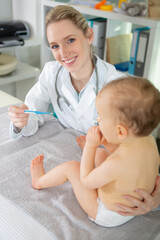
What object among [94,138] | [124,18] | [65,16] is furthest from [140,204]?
[124,18]

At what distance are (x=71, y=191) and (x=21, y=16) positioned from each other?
2.15 metres

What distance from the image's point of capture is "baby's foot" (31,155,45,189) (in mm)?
1014

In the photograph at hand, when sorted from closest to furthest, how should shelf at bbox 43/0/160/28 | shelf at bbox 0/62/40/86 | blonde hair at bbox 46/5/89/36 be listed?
blonde hair at bbox 46/5/89/36 < shelf at bbox 43/0/160/28 < shelf at bbox 0/62/40/86

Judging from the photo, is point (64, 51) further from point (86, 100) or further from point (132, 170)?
point (132, 170)

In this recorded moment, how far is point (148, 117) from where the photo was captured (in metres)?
0.73

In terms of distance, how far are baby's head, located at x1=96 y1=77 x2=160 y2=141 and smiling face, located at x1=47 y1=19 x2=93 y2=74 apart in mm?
518

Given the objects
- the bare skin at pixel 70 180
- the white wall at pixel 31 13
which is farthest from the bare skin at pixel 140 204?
the white wall at pixel 31 13

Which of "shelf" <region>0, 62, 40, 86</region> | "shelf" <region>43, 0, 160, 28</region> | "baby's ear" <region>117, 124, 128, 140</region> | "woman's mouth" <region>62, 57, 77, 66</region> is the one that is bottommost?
"shelf" <region>0, 62, 40, 86</region>

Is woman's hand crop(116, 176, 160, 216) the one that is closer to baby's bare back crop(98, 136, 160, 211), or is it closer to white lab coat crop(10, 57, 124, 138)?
baby's bare back crop(98, 136, 160, 211)

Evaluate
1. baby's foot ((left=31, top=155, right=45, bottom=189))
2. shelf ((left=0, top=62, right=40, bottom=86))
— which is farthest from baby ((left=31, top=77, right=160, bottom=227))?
shelf ((left=0, top=62, right=40, bottom=86))

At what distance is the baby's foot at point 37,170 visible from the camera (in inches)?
39.9

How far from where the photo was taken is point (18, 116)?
4.01ft

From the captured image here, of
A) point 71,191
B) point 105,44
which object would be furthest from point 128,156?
point 105,44

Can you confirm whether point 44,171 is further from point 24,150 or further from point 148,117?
point 148,117
